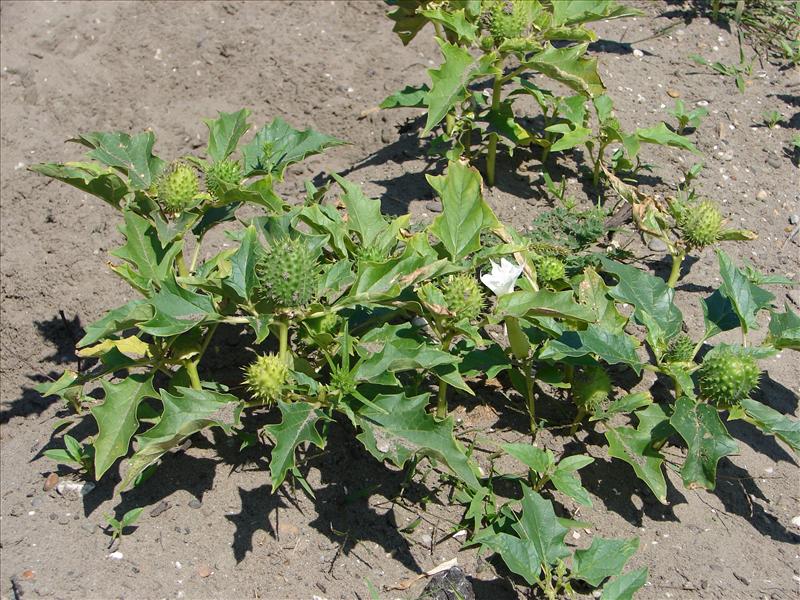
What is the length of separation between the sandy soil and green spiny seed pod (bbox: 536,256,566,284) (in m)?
0.57

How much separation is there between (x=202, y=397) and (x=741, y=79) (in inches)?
145

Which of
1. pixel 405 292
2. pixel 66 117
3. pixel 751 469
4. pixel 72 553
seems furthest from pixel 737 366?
pixel 66 117

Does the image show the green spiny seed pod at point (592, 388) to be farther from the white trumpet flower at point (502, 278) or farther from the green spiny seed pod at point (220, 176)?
the green spiny seed pod at point (220, 176)

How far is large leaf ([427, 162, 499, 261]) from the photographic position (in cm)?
296

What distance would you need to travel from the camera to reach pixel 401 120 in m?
4.72

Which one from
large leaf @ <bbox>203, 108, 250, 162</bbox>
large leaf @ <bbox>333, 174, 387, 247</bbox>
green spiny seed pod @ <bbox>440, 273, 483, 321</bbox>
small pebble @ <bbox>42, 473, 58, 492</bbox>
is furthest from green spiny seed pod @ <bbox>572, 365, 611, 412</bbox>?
small pebble @ <bbox>42, 473, 58, 492</bbox>

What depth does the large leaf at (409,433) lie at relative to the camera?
2.54m

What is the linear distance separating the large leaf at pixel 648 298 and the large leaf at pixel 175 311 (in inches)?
57.4

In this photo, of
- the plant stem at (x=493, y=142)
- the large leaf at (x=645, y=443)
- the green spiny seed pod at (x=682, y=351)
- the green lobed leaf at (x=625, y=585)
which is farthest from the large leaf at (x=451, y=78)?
the green lobed leaf at (x=625, y=585)

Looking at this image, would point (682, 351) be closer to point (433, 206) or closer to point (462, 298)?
point (462, 298)

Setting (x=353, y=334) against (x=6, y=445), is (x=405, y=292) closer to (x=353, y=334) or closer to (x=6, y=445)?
(x=353, y=334)

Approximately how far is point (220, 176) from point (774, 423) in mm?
2097

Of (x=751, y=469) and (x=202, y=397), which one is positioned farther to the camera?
(x=751, y=469)

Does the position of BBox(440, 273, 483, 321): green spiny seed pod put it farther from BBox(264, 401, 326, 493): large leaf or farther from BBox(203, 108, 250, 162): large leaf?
BBox(203, 108, 250, 162): large leaf
